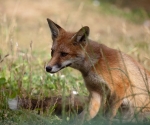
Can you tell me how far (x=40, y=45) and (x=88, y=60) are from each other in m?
5.32

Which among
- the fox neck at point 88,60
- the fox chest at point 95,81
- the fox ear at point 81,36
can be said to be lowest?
the fox chest at point 95,81

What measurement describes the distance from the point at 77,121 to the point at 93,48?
4.39ft

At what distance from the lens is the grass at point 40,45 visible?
688 cm

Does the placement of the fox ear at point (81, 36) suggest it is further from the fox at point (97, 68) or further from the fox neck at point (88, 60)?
the fox neck at point (88, 60)

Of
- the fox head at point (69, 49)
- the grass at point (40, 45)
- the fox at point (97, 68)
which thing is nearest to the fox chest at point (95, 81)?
the fox at point (97, 68)

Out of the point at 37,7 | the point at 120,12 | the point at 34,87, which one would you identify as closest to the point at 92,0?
the point at 120,12

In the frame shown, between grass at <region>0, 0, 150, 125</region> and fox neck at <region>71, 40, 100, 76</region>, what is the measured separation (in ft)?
1.68

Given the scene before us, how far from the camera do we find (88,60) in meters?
6.75

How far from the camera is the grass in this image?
6.88 m

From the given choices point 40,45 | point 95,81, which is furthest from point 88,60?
point 40,45

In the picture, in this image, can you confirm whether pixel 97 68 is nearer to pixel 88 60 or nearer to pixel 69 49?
pixel 88 60

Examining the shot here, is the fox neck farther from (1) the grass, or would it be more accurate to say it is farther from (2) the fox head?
(1) the grass

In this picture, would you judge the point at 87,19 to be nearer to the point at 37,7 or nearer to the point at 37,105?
the point at 37,7

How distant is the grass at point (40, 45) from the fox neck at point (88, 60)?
0.51 m
